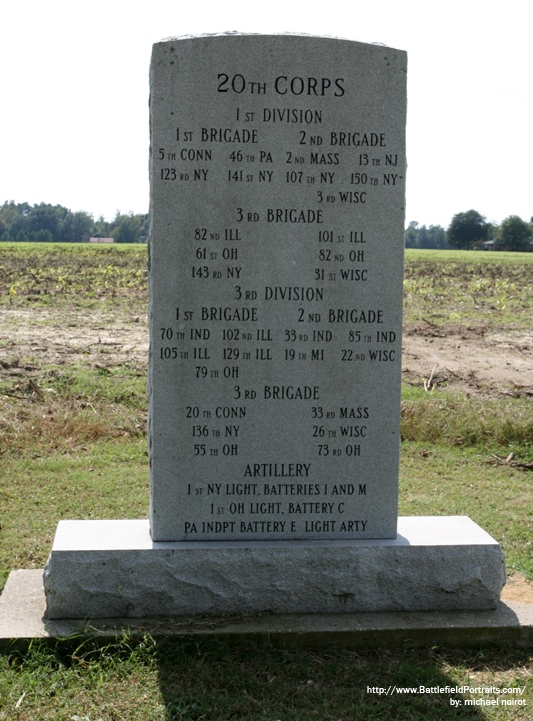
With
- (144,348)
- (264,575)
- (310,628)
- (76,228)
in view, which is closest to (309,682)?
(310,628)

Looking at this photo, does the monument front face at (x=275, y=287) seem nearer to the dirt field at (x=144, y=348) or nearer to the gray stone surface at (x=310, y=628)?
the gray stone surface at (x=310, y=628)

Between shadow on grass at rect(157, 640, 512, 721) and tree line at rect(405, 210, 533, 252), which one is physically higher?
tree line at rect(405, 210, 533, 252)

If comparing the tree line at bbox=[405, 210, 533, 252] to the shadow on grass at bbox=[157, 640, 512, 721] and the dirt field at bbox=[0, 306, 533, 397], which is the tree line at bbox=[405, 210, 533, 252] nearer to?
the dirt field at bbox=[0, 306, 533, 397]

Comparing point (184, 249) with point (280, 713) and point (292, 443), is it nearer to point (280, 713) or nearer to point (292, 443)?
point (292, 443)

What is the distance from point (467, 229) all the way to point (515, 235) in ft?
33.9

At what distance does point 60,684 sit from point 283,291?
2.28 m

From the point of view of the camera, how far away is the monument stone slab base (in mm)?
4348

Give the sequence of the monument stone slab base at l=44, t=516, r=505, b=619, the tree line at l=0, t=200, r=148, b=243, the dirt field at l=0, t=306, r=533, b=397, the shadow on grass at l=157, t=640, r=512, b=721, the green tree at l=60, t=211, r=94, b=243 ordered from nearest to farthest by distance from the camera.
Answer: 1. the shadow on grass at l=157, t=640, r=512, b=721
2. the monument stone slab base at l=44, t=516, r=505, b=619
3. the dirt field at l=0, t=306, r=533, b=397
4. the tree line at l=0, t=200, r=148, b=243
5. the green tree at l=60, t=211, r=94, b=243

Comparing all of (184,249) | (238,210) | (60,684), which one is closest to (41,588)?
(60,684)

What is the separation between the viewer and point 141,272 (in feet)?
81.7

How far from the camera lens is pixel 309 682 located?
399 cm

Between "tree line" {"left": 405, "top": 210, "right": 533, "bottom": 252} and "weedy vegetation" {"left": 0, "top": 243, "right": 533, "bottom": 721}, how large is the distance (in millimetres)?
63963

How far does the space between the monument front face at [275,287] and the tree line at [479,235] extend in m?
68.7

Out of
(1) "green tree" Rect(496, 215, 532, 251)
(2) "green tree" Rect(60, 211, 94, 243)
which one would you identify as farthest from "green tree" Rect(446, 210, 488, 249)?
(2) "green tree" Rect(60, 211, 94, 243)
